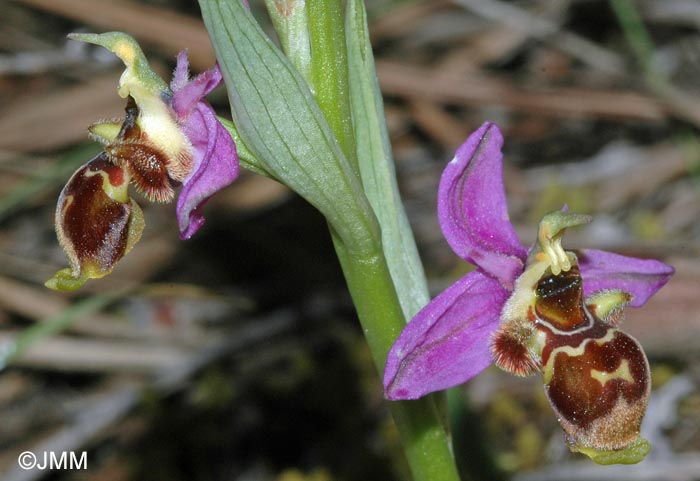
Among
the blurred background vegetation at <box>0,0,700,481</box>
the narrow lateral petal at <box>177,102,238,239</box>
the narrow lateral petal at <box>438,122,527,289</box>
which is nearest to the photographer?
the narrow lateral petal at <box>177,102,238,239</box>

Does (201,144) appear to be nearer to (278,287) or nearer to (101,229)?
(101,229)

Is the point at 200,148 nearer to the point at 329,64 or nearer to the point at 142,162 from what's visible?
the point at 142,162

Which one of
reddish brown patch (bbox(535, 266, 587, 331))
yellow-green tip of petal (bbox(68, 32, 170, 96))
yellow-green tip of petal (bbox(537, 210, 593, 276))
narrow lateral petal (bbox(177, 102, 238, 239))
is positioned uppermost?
yellow-green tip of petal (bbox(68, 32, 170, 96))

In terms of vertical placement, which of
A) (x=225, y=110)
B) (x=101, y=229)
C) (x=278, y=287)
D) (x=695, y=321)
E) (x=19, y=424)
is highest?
(x=225, y=110)

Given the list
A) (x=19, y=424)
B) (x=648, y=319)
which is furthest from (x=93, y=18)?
(x=648, y=319)

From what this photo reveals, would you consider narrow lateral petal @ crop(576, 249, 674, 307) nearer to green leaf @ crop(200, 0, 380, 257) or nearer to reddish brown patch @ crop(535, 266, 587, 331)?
reddish brown patch @ crop(535, 266, 587, 331)

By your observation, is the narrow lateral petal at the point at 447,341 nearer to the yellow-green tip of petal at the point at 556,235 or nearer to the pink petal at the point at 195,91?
the yellow-green tip of petal at the point at 556,235

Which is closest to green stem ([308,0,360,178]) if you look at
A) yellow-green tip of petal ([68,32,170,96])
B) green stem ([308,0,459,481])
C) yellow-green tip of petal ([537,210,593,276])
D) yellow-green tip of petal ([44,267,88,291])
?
green stem ([308,0,459,481])

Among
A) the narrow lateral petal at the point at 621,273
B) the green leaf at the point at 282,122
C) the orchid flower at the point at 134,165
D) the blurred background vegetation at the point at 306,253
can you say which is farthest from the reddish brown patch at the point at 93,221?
the blurred background vegetation at the point at 306,253

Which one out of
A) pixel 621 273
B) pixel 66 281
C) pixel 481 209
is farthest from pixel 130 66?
pixel 621 273
